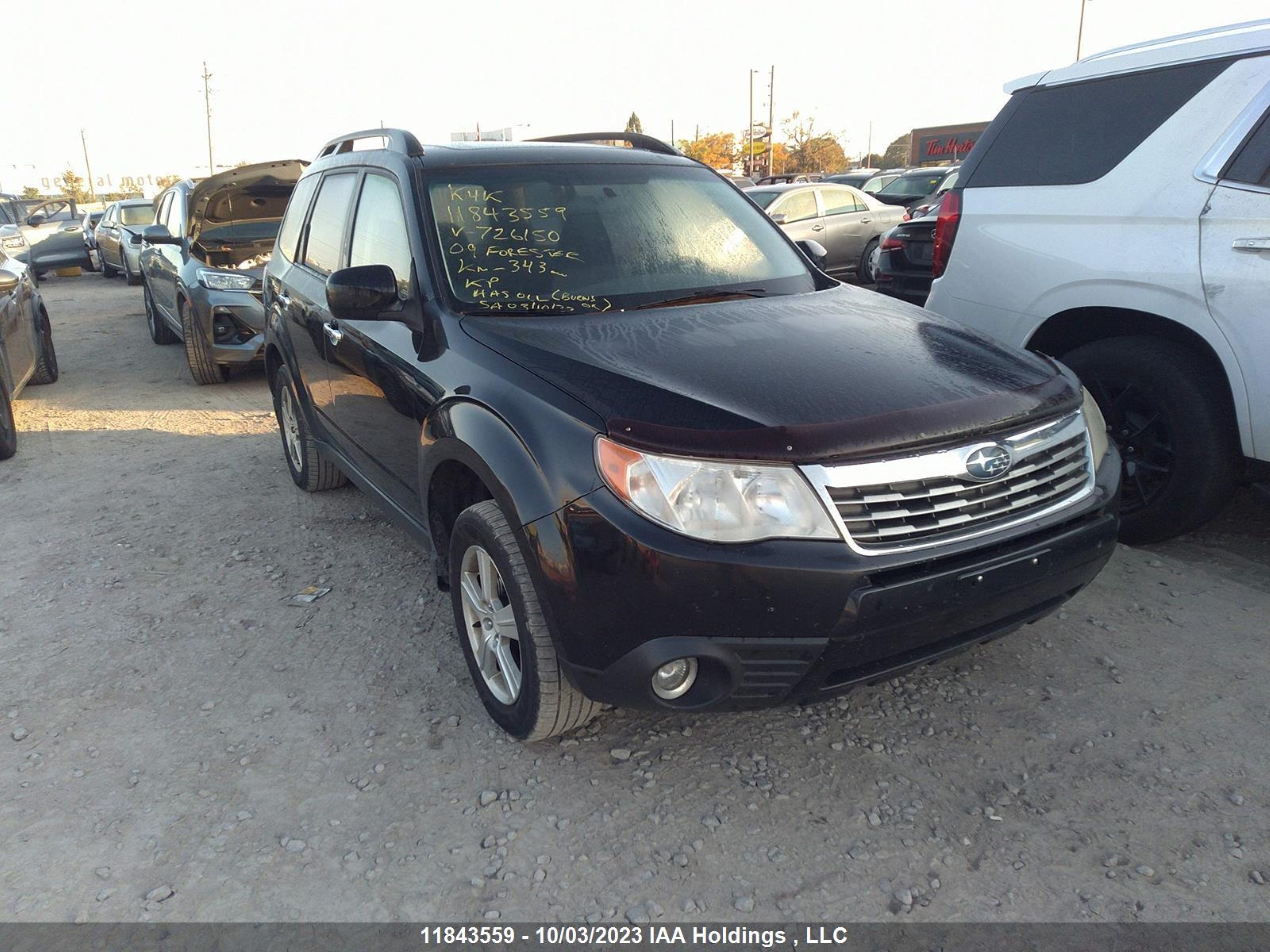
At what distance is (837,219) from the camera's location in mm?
12781

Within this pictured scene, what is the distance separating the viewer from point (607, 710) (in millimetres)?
2928

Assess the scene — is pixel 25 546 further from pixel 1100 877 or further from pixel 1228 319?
pixel 1228 319

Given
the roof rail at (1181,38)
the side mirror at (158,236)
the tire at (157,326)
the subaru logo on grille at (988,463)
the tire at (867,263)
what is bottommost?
the tire at (157,326)

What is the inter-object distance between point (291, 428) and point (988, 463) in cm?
393

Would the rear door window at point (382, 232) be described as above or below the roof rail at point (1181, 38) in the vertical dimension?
below

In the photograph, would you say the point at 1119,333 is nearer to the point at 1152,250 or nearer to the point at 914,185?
the point at 1152,250

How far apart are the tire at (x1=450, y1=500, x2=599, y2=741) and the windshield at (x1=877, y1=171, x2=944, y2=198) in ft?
56.3

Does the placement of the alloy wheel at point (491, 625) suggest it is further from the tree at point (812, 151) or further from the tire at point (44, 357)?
the tree at point (812, 151)

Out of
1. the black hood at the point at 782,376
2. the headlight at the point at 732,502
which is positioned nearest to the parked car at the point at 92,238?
the black hood at the point at 782,376

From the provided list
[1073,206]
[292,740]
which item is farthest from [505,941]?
[1073,206]

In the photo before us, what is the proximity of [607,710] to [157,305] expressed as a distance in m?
8.53

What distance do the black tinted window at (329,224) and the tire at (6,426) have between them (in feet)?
9.27

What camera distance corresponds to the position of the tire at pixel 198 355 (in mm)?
7605

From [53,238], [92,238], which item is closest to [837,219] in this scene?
[92,238]
